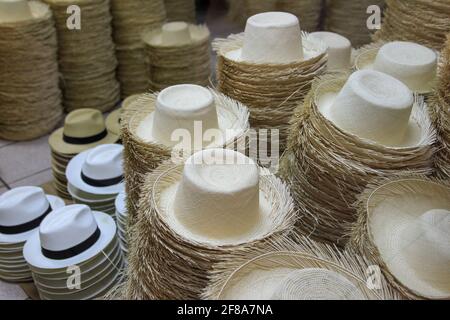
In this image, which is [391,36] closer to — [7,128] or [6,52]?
[6,52]

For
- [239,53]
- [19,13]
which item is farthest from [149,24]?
[239,53]

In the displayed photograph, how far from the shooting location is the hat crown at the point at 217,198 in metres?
1.08

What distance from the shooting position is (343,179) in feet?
4.21

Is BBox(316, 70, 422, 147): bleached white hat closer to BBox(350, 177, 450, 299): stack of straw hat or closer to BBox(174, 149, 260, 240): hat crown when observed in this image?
BBox(350, 177, 450, 299): stack of straw hat

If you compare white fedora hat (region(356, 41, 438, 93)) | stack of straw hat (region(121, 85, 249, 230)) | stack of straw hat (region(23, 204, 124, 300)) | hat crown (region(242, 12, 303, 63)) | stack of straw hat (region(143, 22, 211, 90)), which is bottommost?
stack of straw hat (region(23, 204, 124, 300))

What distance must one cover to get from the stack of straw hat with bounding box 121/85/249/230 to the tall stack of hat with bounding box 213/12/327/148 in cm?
10

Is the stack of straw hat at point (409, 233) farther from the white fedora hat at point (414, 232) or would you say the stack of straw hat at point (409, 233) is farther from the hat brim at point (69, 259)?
the hat brim at point (69, 259)

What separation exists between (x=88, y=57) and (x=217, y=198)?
2737mm

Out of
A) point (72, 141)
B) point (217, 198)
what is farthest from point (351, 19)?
point (217, 198)

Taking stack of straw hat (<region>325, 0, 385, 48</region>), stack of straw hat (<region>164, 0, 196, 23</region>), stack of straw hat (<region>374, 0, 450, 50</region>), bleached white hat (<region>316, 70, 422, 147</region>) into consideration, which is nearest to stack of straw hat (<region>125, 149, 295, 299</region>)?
bleached white hat (<region>316, 70, 422, 147</region>)

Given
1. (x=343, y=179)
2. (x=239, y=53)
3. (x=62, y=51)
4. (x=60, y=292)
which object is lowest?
(x=60, y=292)

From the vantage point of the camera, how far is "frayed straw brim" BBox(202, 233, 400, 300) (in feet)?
3.06

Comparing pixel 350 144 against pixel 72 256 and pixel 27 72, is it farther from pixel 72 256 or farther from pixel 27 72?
pixel 27 72

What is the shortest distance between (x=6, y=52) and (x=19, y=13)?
27cm
